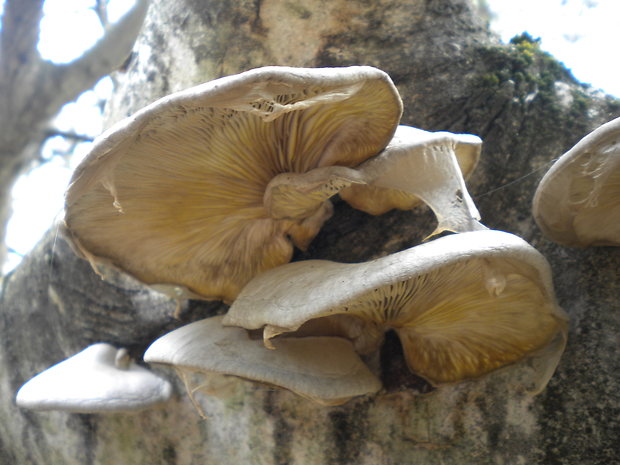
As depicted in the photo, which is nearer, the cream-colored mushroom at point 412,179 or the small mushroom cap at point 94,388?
the cream-colored mushroom at point 412,179

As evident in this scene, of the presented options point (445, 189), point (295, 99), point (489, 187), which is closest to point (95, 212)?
point (295, 99)

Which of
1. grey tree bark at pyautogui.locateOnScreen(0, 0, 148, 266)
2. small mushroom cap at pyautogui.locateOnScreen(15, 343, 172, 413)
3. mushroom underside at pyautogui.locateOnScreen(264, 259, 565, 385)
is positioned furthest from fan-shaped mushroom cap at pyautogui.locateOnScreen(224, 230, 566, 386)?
grey tree bark at pyautogui.locateOnScreen(0, 0, 148, 266)

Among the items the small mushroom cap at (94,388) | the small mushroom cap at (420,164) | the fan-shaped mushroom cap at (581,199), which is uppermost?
the small mushroom cap at (420,164)

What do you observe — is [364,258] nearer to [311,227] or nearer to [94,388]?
[311,227]

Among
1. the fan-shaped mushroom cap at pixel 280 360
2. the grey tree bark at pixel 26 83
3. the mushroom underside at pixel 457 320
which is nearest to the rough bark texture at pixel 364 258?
the mushroom underside at pixel 457 320

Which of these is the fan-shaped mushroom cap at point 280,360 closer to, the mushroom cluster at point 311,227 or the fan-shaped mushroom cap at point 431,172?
the mushroom cluster at point 311,227

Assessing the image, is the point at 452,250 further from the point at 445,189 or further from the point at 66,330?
the point at 66,330

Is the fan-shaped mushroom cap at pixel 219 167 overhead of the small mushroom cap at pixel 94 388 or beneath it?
overhead

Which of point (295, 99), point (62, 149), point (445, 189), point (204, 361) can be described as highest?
point (295, 99)
